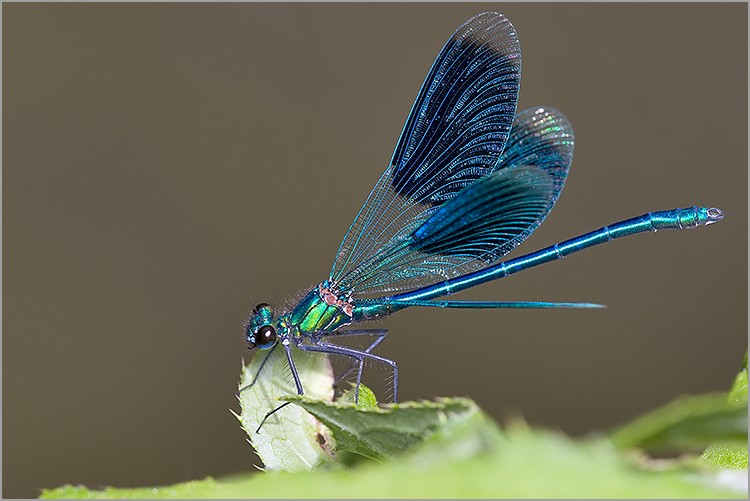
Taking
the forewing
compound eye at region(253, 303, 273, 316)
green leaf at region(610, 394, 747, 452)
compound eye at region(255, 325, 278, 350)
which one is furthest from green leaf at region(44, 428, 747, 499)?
the forewing

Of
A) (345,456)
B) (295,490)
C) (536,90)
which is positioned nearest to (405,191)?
(345,456)

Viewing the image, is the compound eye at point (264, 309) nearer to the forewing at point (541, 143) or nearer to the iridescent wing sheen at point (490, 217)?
the iridescent wing sheen at point (490, 217)

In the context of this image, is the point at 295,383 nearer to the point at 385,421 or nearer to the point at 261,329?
the point at 261,329

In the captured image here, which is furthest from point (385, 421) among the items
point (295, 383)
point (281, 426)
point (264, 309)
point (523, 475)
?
point (264, 309)

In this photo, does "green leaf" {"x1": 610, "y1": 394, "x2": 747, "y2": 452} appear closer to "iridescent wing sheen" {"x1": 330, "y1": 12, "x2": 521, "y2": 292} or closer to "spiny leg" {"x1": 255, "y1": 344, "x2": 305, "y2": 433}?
"spiny leg" {"x1": 255, "y1": 344, "x2": 305, "y2": 433}

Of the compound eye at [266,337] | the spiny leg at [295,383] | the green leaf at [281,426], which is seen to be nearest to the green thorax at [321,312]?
the compound eye at [266,337]
